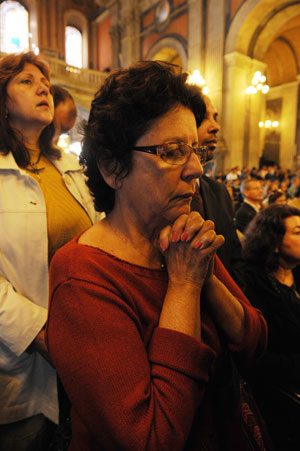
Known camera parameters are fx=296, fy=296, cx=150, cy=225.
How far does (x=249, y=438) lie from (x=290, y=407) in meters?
0.74

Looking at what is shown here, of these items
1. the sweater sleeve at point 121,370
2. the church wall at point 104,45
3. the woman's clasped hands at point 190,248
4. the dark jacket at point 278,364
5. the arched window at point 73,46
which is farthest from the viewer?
the arched window at point 73,46

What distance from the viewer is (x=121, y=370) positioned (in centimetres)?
70

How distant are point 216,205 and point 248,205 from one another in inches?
107

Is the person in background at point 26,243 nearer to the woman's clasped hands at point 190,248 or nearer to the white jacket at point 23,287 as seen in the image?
the white jacket at point 23,287

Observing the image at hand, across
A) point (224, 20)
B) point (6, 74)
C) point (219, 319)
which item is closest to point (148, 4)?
point (224, 20)

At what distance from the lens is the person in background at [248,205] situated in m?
4.31

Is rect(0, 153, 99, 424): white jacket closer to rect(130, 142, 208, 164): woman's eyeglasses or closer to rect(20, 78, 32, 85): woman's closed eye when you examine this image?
rect(20, 78, 32, 85): woman's closed eye

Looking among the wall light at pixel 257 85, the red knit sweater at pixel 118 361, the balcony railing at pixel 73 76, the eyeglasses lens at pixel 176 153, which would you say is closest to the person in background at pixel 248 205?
Answer: the eyeglasses lens at pixel 176 153

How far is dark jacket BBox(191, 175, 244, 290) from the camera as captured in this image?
6.21 ft

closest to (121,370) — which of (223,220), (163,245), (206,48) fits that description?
(163,245)

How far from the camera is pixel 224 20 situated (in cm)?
1105

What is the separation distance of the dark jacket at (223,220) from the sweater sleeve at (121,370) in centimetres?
116

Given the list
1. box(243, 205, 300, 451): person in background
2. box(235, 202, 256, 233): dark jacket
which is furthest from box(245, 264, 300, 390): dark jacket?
box(235, 202, 256, 233): dark jacket

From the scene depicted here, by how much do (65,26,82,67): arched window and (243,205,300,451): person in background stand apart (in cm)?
2098
